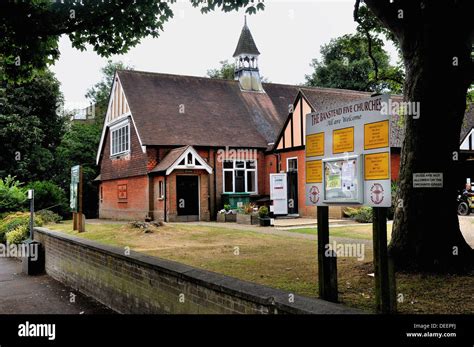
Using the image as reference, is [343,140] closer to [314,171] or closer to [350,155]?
[350,155]

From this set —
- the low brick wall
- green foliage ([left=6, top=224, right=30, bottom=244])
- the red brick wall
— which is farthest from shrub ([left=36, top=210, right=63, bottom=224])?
the low brick wall

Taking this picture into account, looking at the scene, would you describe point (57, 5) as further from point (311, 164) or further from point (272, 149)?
point (272, 149)

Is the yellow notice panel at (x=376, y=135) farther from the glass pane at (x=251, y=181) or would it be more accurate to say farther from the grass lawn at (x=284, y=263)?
the glass pane at (x=251, y=181)

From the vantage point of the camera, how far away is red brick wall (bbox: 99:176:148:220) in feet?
90.1

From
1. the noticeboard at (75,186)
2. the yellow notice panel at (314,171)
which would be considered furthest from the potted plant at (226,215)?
the yellow notice panel at (314,171)

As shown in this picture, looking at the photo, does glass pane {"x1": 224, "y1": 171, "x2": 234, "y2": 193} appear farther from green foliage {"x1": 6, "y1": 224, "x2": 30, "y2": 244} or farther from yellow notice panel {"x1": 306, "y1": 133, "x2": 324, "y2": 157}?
yellow notice panel {"x1": 306, "y1": 133, "x2": 324, "y2": 157}

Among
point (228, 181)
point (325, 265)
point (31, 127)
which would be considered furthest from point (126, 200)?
point (325, 265)

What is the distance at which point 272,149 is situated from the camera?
27.7 m

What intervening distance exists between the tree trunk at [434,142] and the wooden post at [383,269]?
255cm

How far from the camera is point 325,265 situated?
6.04 meters

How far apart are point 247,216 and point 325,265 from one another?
613 inches

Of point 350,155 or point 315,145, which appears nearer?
point 350,155

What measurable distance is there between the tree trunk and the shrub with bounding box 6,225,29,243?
16.4 m
